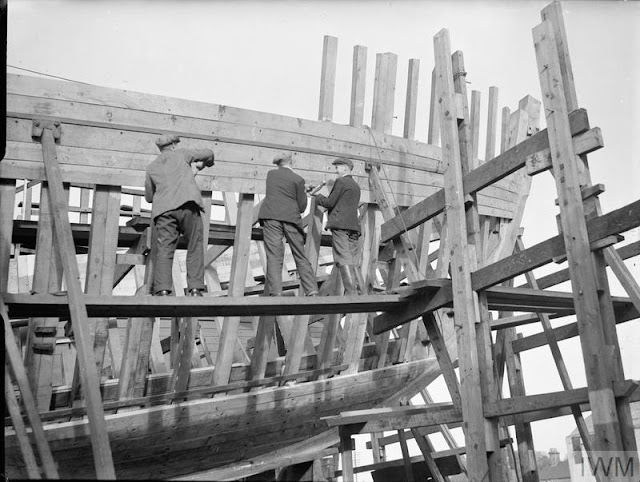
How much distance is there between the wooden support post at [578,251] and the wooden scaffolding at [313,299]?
0.05ft

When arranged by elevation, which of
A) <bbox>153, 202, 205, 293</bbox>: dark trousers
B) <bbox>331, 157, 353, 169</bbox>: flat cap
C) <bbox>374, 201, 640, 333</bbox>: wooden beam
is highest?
<bbox>331, 157, 353, 169</bbox>: flat cap

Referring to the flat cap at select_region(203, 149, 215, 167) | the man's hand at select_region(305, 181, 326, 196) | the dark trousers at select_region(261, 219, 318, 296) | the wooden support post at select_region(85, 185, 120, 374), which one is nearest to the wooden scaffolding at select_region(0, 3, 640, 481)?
the wooden support post at select_region(85, 185, 120, 374)

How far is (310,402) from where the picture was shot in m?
10.5

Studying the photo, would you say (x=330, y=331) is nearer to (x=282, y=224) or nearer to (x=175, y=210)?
(x=282, y=224)

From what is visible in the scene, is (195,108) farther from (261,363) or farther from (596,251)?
(596,251)

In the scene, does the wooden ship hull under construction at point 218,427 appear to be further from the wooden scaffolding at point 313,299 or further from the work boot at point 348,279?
the work boot at point 348,279

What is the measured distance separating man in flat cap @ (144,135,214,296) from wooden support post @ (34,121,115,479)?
91 cm

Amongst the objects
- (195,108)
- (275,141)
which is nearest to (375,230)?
(275,141)

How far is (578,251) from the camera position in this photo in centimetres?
655

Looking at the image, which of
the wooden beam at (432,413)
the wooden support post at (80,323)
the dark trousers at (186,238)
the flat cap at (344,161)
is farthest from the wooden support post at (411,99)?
the wooden support post at (80,323)

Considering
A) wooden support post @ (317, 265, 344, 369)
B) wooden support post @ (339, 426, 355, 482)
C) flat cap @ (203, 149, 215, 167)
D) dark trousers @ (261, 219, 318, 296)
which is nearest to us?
wooden support post @ (339, 426, 355, 482)

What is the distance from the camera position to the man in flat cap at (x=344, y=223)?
930 centimetres

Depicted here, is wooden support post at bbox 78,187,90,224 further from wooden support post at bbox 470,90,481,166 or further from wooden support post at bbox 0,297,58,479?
wooden support post at bbox 0,297,58,479

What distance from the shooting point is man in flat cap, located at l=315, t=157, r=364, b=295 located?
9.30m
